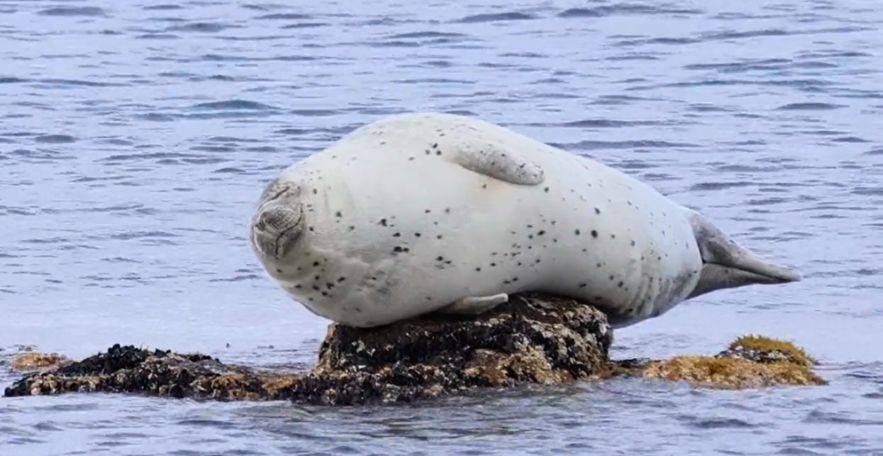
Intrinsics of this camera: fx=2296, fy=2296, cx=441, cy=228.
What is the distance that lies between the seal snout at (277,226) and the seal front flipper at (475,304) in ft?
2.39

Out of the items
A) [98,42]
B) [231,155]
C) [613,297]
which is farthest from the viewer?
[98,42]

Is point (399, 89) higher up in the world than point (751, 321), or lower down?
higher up

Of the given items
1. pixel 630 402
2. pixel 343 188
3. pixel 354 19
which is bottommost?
pixel 630 402

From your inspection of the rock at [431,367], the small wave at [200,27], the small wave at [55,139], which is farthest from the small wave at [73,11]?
the rock at [431,367]

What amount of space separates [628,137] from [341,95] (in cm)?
365

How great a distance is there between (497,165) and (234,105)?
1071 cm

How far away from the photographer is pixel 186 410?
9.02 metres

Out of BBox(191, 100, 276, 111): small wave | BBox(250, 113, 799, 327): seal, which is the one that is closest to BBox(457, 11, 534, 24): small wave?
BBox(191, 100, 276, 111): small wave

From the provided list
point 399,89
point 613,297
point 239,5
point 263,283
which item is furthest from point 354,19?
point 613,297

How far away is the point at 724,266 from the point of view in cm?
1067

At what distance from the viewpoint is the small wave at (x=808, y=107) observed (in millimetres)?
18891

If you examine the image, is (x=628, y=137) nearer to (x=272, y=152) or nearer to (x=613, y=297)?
(x=272, y=152)

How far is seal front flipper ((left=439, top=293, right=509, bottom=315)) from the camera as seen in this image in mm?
9250

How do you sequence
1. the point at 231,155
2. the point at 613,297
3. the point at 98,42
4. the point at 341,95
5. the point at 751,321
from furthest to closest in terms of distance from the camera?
the point at 98,42 < the point at 341,95 < the point at 231,155 < the point at 751,321 < the point at 613,297
